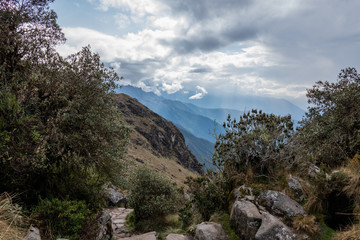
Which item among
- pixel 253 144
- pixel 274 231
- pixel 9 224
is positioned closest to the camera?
pixel 9 224

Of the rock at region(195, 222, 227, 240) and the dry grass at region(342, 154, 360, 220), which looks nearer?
the dry grass at region(342, 154, 360, 220)

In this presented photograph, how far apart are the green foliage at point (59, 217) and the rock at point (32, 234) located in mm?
570

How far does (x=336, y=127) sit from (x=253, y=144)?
911 cm

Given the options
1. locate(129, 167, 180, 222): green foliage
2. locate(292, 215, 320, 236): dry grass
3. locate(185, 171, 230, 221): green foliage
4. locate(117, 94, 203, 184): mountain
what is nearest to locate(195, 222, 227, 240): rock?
locate(185, 171, 230, 221): green foliage

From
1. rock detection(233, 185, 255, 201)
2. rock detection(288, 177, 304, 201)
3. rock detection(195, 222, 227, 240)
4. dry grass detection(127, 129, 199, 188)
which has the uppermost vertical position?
rock detection(288, 177, 304, 201)

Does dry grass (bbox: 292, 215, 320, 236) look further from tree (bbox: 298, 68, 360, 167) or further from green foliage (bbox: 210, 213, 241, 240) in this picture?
tree (bbox: 298, 68, 360, 167)

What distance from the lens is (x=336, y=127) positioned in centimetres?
1386

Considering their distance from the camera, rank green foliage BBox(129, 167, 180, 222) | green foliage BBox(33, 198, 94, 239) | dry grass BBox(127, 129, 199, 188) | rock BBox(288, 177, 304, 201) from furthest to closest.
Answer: dry grass BBox(127, 129, 199, 188) → green foliage BBox(129, 167, 180, 222) → rock BBox(288, 177, 304, 201) → green foliage BBox(33, 198, 94, 239)

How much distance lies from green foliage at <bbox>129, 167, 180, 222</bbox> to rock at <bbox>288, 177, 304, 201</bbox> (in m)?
6.77

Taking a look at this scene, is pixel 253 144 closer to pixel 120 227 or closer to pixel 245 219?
pixel 245 219

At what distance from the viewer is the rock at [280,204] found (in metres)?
6.67

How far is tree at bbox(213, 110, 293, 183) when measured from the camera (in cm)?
872

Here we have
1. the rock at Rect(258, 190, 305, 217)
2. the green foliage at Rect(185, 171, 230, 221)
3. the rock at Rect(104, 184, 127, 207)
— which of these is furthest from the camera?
the rock at Rect(104, 184, 127, 207)

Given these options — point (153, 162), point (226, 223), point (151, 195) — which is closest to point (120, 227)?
point (151, 195)
